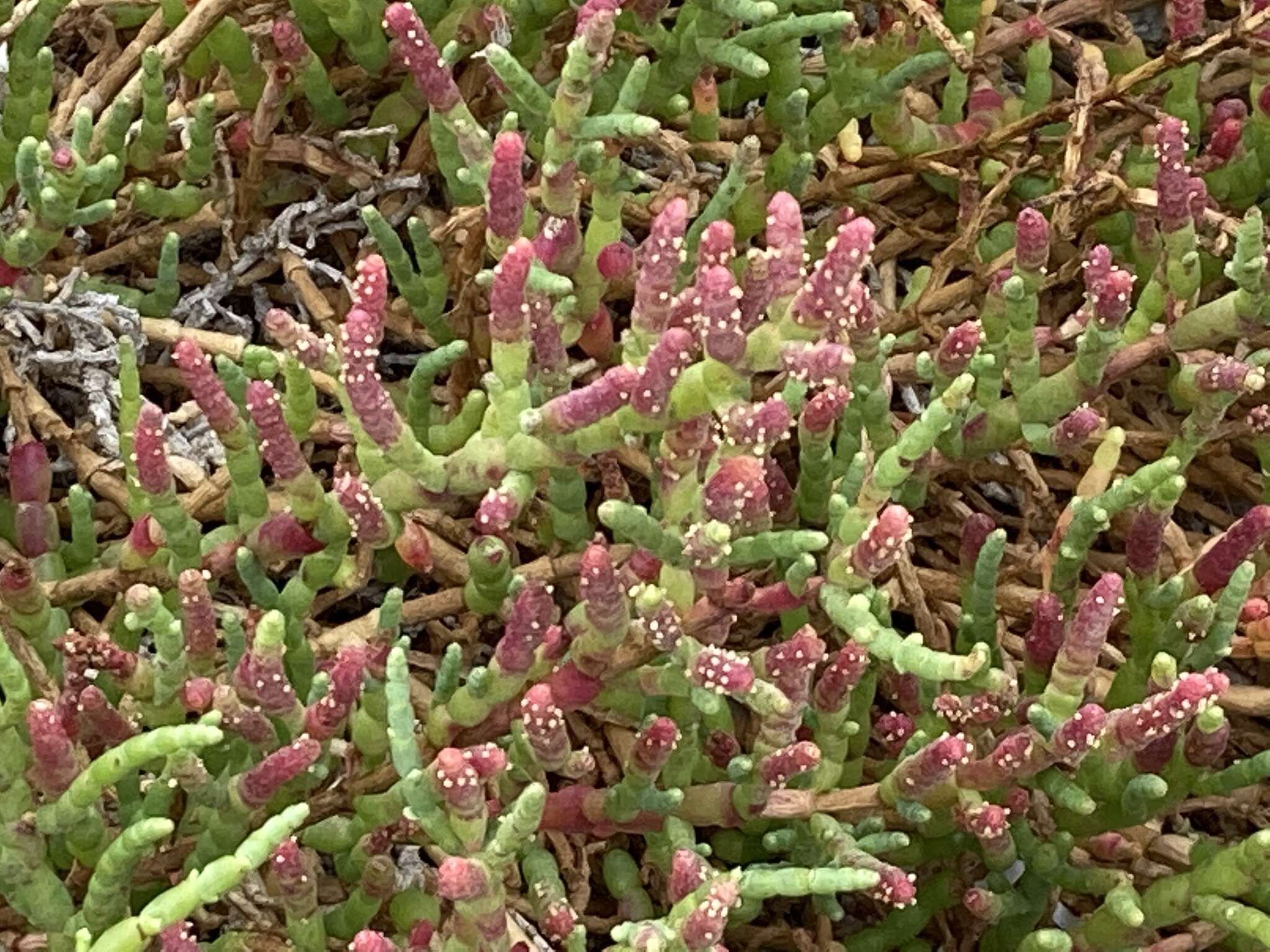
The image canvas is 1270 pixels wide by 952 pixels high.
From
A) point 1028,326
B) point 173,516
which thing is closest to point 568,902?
point 173,516

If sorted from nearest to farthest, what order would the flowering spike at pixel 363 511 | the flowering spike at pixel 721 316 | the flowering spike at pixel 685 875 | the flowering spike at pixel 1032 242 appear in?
1. the flowering spike at pixel 721 316
2. the flowering spike at pixel 685 875
3. the flowering spike at pixel 363 511
4. the flowering spike at pixel 1032 242

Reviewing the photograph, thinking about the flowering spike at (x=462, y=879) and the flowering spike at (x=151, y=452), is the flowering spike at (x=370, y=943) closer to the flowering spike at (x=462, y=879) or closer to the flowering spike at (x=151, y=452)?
the flowering spike at (x=462, y=879)

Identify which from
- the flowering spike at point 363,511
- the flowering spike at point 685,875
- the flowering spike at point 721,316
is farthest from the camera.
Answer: the flowering spike at point 363,511

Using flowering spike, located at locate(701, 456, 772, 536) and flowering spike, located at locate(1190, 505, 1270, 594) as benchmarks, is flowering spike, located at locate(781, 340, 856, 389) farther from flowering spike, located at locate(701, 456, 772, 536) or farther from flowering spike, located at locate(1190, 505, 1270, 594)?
flowering spike, located at locate(1190, 505, 1270, 594)

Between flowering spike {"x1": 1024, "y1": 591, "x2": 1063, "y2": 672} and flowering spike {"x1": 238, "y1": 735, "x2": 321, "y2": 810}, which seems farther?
flowering spike {"x1": 1024, "y1": 591, "x2": 1063, "y2": 672}

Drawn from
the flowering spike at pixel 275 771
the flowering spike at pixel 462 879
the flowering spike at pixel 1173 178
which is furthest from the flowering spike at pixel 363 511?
the flowering spike at pixel 1173 178

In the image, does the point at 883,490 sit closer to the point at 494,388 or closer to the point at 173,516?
the point at 494,388

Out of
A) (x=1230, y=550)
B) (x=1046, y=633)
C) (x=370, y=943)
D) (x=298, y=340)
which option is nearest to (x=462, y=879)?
(x=370, y=943)

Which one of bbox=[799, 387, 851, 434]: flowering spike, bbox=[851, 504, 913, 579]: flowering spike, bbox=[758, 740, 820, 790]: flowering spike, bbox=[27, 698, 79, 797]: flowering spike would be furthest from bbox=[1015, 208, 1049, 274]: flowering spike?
bbox=[27, 698, 79, 797]: flowering spike

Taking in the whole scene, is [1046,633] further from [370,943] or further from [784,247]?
[370,943]

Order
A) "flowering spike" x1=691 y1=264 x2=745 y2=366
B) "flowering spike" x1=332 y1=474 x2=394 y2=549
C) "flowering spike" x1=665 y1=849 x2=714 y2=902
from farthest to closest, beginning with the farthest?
1. "flowering spike" x1=332 y1=474 x2=394 y2=549
2. "flowering spike" x1=665 y1=849 x2=714 y2=902
3. "flowering spike" x1=691 y1=264 x2=745 y2=366

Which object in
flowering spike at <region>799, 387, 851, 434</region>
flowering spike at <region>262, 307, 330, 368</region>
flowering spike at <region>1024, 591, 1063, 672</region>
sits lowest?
flowering spike at <region>1024, 591, 1063, 672</region>
